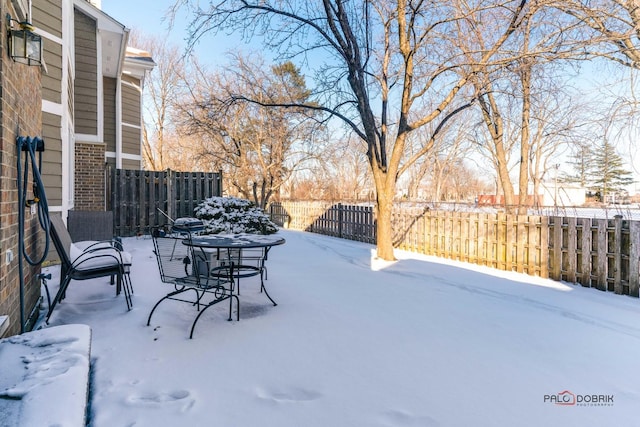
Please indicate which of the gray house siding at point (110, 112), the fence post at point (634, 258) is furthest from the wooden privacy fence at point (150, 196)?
the fence post at point (634, 258)

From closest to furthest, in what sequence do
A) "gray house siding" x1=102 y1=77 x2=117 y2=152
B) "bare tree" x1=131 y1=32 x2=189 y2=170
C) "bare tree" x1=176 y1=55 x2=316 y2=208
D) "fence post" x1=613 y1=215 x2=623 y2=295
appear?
"fence post" x1=613 y1=215 x2=623 y2=295
"gray house siding" x1=102 y1=77 x2=117 y2=152
"bare tree" x1=176 y1=55 x2=316 y2=208
"bare tree" x1=131 y1=32 x2=189 y2=170

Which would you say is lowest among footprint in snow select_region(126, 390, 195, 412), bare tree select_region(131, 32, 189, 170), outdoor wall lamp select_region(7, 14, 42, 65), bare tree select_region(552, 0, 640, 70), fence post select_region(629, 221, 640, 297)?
footprint in snow select_region(126, 390, 195, 412)

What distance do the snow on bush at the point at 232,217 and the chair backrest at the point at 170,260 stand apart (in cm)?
390

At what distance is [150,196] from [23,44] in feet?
25.3

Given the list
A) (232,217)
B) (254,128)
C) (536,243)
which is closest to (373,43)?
(232,217)

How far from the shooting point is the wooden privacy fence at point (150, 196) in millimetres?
9430

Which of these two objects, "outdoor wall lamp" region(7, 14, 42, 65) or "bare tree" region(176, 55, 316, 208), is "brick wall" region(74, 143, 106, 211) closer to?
"outdoor wall lamp" region(7, 14, 42, 65)

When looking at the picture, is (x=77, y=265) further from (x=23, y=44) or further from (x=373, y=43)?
(x=373, y=43)

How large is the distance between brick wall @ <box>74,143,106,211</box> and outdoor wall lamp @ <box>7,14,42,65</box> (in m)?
6.75

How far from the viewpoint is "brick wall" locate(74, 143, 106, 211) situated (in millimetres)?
8469

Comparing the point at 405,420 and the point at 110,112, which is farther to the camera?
the point at 110,112

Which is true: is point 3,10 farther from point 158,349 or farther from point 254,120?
point 254,120

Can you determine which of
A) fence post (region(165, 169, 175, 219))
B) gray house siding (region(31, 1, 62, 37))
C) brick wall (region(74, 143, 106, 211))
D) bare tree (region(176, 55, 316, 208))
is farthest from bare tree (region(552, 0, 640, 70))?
bare tree (region(176, 55, 316, 208))

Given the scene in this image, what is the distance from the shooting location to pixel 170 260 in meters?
3.40
